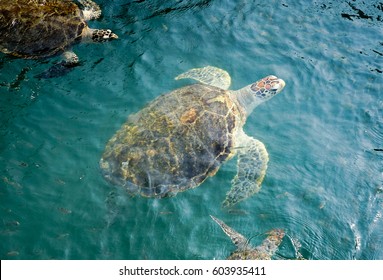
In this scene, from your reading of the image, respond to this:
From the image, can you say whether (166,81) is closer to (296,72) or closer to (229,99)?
(229,99)

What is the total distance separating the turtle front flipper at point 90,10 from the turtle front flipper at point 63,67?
4.10 feet

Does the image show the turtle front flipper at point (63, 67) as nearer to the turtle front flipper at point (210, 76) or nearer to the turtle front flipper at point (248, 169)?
the turtle front flipper at point (210, 76)

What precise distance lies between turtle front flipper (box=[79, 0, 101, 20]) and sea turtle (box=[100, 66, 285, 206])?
3.23 m

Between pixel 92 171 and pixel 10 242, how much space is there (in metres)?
1.37

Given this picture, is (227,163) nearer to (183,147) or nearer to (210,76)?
(183,147)

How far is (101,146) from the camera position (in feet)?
18.8

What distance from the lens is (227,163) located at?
587 centimetres

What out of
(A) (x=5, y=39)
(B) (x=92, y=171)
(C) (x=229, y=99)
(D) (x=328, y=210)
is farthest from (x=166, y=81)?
(D) (x=328, y=210)

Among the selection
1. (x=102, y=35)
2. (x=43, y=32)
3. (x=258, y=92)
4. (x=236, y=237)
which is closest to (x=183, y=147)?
(x=236, y=237)

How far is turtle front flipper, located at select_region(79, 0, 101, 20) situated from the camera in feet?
26.3

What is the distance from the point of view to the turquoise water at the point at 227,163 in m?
4.95

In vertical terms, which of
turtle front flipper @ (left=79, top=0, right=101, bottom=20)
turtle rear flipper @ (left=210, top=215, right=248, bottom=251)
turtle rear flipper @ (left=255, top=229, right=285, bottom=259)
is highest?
turtle front flipper @ (left=79, top=0, right=101, bottom=20)

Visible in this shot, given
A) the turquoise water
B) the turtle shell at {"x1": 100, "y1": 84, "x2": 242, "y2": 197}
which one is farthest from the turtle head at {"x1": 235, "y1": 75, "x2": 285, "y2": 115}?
the turtle shell at {"x1": 100, "y1": 84, "x2": 242, "y2": 197}

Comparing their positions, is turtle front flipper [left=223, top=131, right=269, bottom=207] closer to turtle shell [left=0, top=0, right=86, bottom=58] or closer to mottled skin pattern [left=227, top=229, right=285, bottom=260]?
mottled skin pattern [left=227, top=229, right=285, bottom=260]
